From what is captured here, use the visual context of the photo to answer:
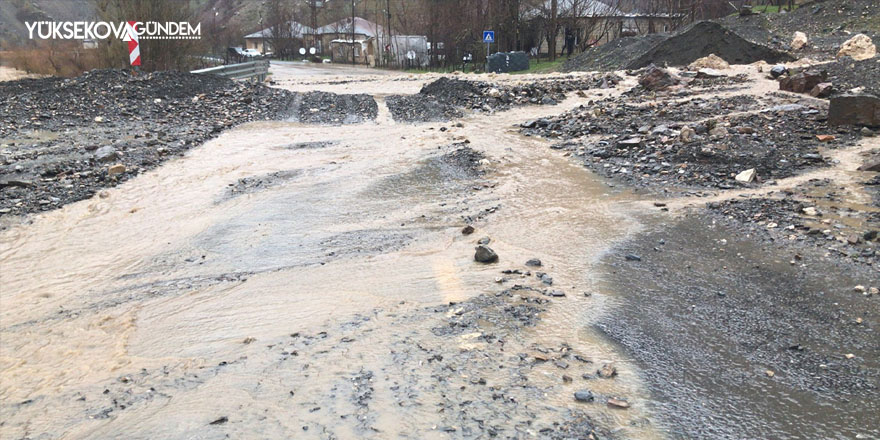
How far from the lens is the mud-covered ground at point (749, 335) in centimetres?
320

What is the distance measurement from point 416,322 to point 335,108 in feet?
36.0

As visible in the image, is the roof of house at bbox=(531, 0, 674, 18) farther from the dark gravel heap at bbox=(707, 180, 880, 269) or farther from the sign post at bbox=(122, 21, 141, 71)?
the dark gravel heap at bbox=(707, 180, 880, 269)

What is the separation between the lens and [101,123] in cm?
1136

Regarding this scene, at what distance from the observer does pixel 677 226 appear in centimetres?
616

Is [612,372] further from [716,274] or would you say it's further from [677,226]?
[677,226]

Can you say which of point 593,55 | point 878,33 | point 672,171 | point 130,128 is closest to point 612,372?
point 672,171

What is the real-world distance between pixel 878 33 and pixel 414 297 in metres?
21.6

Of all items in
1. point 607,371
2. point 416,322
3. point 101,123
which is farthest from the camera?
point 101,123

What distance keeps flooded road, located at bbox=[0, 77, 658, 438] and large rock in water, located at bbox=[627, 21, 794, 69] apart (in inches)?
529

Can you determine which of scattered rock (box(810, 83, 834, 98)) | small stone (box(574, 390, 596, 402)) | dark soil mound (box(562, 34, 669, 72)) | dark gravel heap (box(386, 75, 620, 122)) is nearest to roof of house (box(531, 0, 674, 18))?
dark soil mound (box(562, 34, 669, 72))

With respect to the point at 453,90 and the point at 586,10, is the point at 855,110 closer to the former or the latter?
the point at 453,90

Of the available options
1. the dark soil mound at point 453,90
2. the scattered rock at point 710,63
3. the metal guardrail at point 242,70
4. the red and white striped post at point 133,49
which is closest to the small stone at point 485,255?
the dark soil mound at point 453,90

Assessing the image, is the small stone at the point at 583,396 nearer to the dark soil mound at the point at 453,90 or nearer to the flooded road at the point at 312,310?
the flooded road at the point at 312,310

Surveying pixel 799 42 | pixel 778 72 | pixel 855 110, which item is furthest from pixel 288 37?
pixel 855 110
